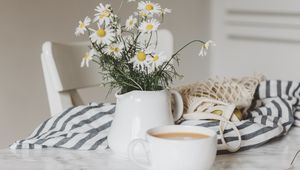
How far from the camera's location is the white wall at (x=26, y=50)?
229 centimetres

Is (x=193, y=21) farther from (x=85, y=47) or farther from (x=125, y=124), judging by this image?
Answer: (x=125, y=124)

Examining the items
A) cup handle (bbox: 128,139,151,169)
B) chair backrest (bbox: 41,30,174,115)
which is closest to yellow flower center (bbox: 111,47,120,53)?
cup handle (bbox: 128,139,151,169)

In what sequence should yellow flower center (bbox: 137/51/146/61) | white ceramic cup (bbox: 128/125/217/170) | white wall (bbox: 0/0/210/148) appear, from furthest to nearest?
white wall (bbox: 0/0/210/148), yellow flower center (bbox: 137/51/146/61), white ceramic cup (bbox: 128/125/217/170)

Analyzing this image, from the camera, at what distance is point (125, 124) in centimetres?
100

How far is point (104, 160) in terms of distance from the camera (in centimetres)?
101

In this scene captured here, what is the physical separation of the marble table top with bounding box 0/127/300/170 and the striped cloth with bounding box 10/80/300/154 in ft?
0.07

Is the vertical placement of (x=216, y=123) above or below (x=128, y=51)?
below

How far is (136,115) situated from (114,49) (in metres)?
0.12

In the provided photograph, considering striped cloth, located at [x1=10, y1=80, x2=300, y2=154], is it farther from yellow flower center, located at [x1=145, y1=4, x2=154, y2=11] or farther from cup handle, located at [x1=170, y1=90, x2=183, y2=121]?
yellow flower center, located at [x1=145, y1=4, x2=154, y2=11]

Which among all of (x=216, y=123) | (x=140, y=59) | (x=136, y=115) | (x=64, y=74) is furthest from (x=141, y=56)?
(x=64, y=74)

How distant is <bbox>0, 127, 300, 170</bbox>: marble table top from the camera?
3.16 ft

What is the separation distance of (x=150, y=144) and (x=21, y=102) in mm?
1578

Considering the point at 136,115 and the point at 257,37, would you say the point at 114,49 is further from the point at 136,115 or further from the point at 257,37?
the point at 257,37

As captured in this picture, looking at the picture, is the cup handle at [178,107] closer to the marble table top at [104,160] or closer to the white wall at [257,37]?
the marble table top at [104,160]
